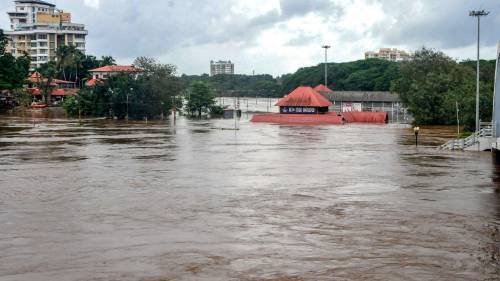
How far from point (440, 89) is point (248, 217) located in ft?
178

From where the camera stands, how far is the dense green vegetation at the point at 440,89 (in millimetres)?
51188

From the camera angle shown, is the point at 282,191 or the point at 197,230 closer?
the point at 197,230

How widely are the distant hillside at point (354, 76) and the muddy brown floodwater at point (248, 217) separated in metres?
85.7

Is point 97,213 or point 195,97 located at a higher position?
point 195,97

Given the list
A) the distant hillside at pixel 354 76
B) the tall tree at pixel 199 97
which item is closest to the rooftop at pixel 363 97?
the distant hillside at pixel 354 76

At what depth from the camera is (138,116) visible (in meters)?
86.3

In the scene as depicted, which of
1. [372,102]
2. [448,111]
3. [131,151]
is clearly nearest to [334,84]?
[372,102]

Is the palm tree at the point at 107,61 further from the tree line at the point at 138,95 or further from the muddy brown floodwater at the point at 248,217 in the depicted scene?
the muddy brown floodwater at the point at 248,217

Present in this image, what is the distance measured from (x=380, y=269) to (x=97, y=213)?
9199 mm

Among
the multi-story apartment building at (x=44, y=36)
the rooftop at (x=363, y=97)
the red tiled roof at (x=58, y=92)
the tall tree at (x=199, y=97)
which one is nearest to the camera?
the rooftop at (x=363, y=97)

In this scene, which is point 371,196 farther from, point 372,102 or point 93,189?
point 372,102

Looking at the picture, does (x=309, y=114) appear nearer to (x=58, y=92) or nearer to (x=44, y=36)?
(x=58, y=92)

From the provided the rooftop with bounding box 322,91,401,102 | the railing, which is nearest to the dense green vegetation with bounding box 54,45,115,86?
the rooftop with bounding box 322,91,401,102

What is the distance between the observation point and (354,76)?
410 feet
